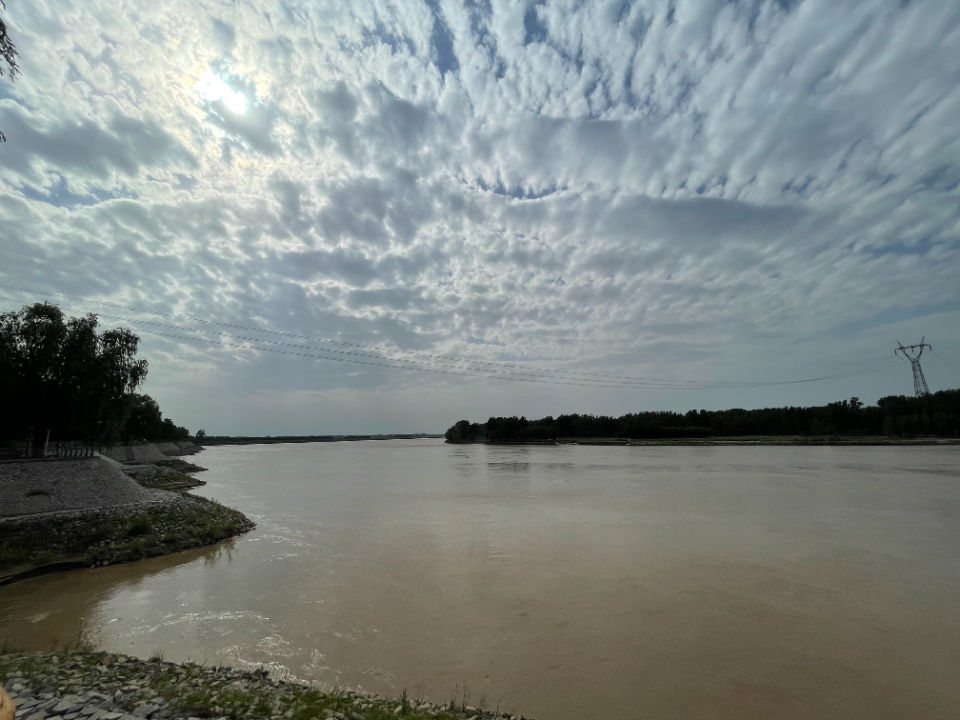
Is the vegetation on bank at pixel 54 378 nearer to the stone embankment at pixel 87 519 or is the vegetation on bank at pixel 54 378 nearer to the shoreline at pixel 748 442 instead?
the stone embankment at pixel 87 519

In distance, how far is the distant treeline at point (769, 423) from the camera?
98875 mm

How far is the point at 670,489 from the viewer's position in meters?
36.8

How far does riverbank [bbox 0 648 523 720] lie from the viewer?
20.4 feet

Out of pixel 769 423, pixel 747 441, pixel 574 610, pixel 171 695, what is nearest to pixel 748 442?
pixel 747 441

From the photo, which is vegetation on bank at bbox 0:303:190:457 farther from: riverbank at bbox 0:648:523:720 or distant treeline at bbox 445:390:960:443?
distant treeline at bbox 445:390:960:443

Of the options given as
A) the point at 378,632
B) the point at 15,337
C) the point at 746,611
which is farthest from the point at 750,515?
the point at 15,337

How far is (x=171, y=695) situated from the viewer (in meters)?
6.87

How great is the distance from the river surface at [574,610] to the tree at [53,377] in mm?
19113

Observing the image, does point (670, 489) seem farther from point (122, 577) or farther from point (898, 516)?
point (122, 577)

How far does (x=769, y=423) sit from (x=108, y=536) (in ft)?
453

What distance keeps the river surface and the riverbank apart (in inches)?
42.6

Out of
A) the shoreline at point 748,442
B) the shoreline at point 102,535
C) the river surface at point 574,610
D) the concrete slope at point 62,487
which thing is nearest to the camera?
the river surface at point 574,610

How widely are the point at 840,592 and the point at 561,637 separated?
8.61 metres

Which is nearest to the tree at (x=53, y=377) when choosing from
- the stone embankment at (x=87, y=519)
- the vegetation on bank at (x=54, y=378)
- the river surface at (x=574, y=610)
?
the vegetation on bank at (x=54, y=378)
